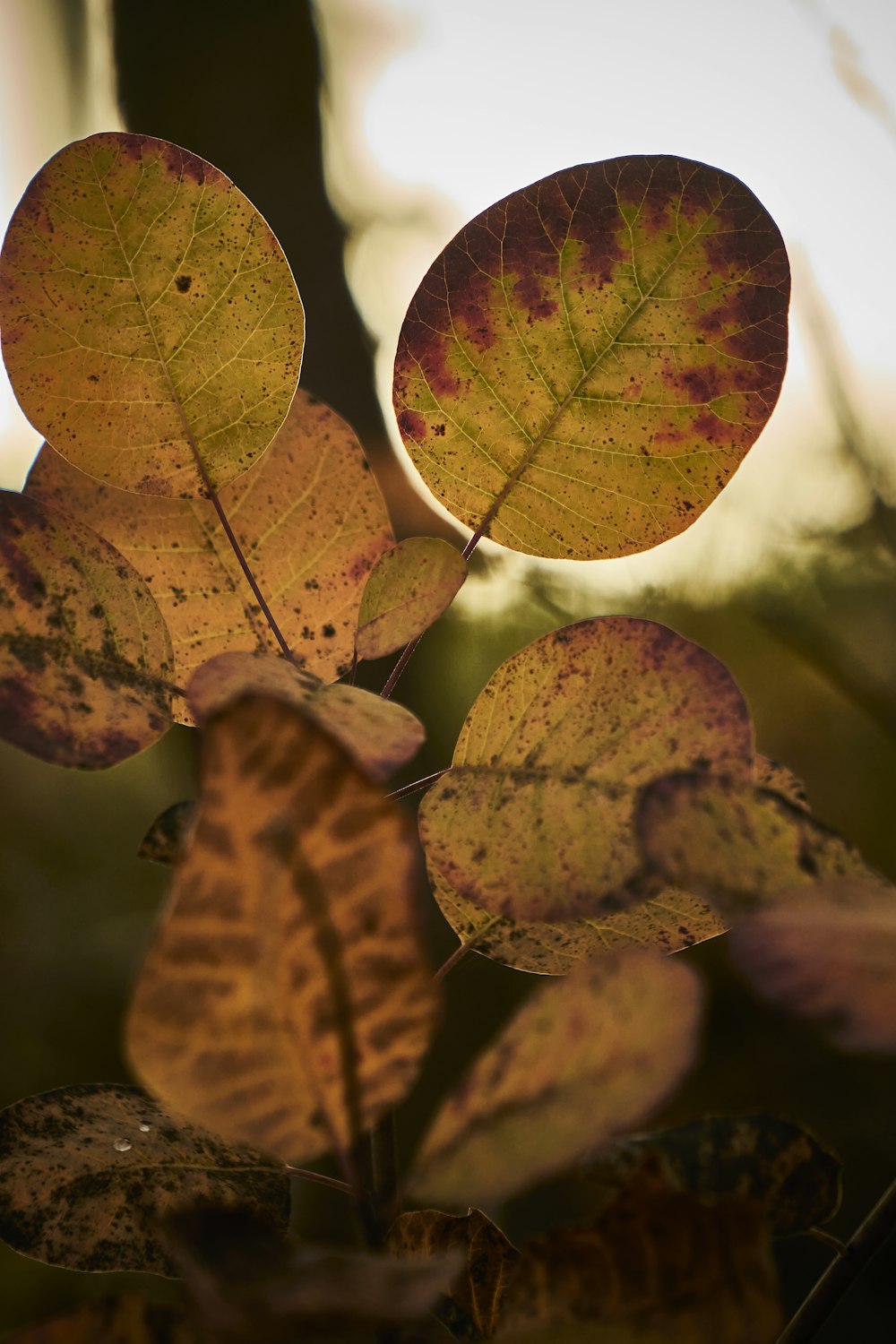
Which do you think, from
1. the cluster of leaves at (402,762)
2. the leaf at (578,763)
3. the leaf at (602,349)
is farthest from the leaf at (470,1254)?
the leaf at (602,349)

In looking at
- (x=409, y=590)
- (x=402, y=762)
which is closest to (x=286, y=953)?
(x=402, y=762)

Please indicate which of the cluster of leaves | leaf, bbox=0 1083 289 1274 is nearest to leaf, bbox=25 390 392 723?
the cluster of leaves

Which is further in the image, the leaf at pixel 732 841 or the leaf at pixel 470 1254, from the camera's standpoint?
the leaf at pixel 470 1254

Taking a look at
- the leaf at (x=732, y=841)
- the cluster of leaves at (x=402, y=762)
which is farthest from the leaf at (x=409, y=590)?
the leaf at (x=732, y=841)

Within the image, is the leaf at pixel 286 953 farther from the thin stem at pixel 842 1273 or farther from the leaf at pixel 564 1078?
the thin stem at pixel 842 1273

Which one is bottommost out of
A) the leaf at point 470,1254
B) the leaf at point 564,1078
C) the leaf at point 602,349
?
the leaf at point 470,1254

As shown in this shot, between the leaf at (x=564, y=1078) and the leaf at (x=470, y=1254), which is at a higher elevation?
the leaf at (x=564, y=1078)
